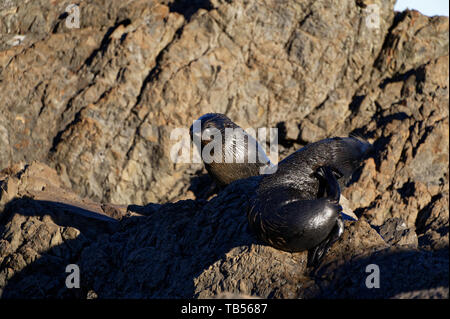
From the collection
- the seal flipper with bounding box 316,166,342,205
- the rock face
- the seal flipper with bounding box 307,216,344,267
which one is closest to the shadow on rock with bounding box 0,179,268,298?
the seal flipper with bounding box 307,216,344,267

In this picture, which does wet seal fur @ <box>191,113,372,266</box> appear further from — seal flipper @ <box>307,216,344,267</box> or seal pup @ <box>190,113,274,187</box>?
seal pup @ <box>190,113,274,187</box>

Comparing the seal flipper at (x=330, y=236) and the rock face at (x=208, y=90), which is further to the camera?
the rock face at (x=208, y=90)

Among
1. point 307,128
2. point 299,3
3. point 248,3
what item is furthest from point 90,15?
point 307,128

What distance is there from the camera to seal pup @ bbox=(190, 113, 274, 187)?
1074 centimetres

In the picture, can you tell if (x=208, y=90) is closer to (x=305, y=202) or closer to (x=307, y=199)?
(x=307, y=199)

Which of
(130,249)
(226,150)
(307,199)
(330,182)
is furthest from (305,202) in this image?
(226,150)

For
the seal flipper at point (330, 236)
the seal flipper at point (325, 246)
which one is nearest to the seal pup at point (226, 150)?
the seal flipper at point (330, 236)

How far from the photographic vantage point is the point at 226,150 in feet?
35.2

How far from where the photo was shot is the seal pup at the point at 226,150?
35.2 ft

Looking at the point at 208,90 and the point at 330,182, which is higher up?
the point at 330,182

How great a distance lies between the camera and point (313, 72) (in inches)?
717

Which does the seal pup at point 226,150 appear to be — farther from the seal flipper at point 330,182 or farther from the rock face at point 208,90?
the rock face at point 208,90

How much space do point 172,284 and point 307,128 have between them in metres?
10.6
